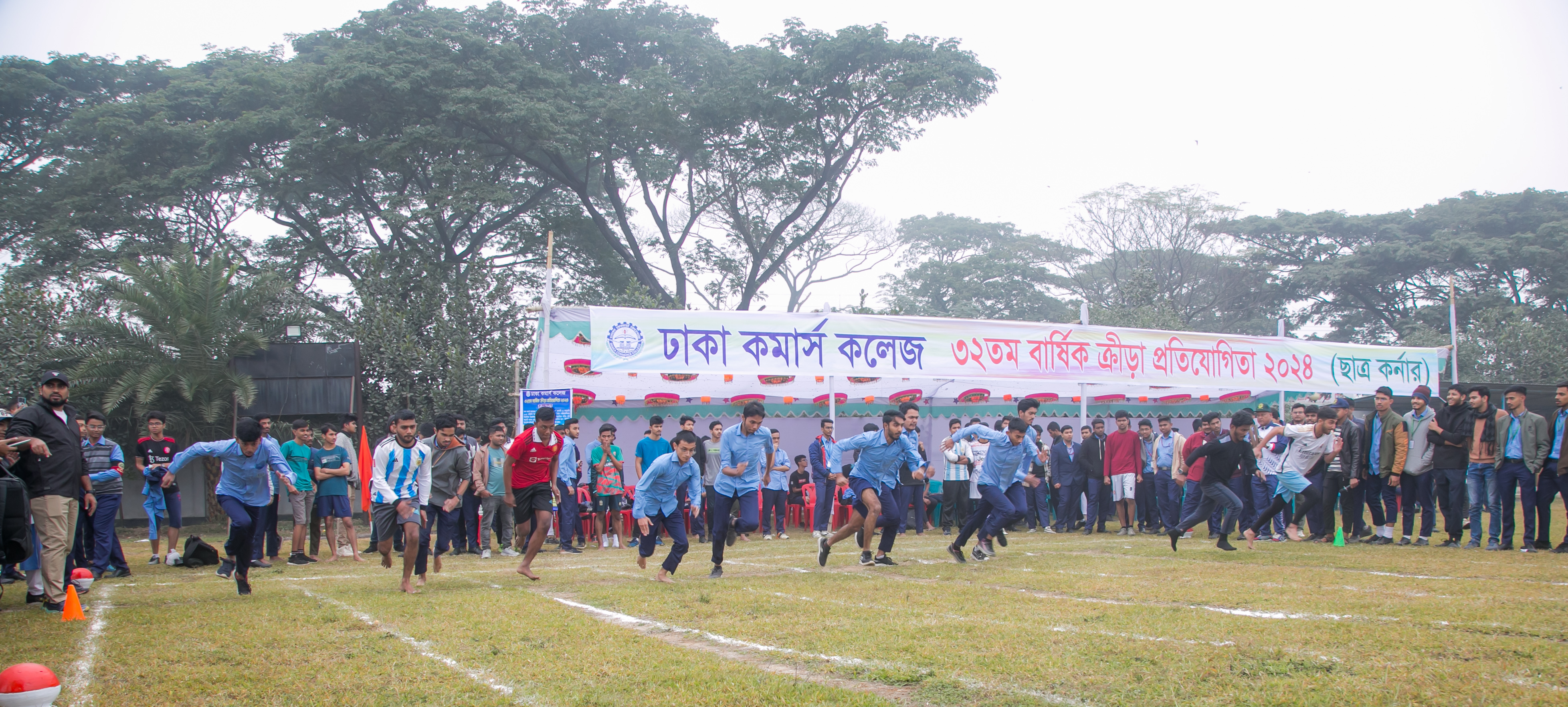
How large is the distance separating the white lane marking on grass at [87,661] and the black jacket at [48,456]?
1007 mm

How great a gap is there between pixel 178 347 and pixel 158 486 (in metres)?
11.0

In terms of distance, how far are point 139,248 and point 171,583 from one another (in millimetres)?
22778

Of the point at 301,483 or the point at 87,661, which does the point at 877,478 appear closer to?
the point at 87,661

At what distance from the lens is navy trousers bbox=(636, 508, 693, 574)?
9.37 meters

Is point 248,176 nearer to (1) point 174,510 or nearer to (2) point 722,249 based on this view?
(2) point 722,249

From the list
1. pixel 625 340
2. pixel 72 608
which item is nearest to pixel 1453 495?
pixel 625 340

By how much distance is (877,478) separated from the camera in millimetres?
10359

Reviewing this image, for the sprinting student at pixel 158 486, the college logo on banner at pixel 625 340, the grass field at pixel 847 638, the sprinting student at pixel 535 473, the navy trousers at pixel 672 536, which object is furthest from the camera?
the college logo on banner at pixel 625 340

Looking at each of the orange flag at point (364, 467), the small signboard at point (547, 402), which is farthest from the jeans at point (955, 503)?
the orange flag at point (364, 467)

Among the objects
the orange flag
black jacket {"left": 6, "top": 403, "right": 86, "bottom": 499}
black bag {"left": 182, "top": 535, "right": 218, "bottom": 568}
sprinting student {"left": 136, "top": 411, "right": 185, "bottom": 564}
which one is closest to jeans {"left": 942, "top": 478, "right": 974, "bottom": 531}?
the orange flag

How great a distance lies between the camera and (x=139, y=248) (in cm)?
2842

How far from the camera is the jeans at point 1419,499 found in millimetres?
12016

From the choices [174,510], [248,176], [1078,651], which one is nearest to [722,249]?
[248,176]

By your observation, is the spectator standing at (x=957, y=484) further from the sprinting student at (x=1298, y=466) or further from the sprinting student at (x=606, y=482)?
the sprinting student at (x=606, y=482)
